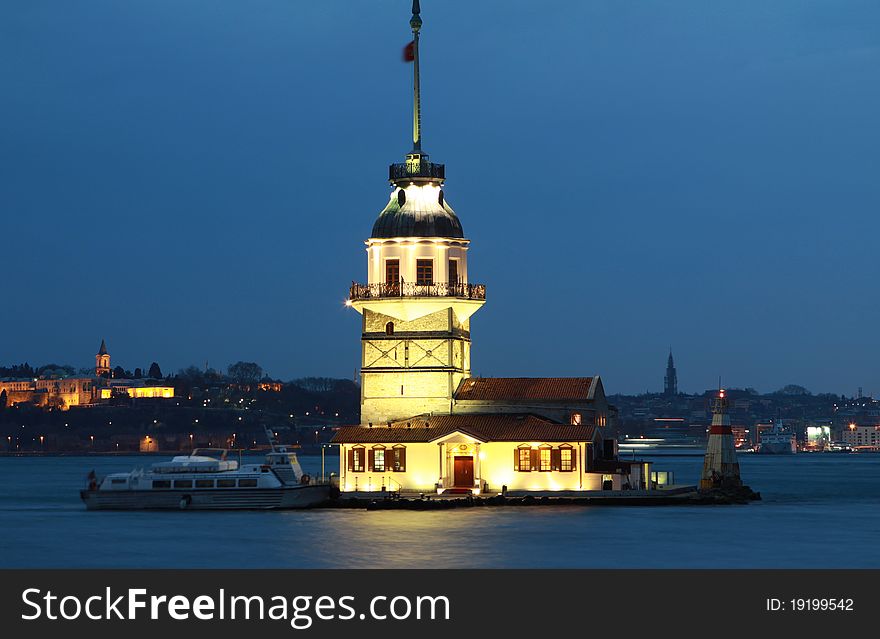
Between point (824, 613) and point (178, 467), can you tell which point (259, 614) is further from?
point (178, 467)

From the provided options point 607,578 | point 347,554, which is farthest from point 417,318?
point 607,578

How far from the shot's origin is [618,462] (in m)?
75.4

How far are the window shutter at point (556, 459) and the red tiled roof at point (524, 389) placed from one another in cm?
402

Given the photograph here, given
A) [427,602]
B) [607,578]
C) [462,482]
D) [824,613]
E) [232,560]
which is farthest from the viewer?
[462,482]

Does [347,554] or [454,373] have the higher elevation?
[454,373]

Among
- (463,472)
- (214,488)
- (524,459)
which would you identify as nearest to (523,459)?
(524,459)

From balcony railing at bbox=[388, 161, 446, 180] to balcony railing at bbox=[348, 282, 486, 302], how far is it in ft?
16.2

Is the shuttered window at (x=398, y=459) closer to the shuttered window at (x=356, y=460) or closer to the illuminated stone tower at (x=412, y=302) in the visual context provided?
the shuttered window at (x=356, y=460)

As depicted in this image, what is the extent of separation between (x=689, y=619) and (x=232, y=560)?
65.6 ft

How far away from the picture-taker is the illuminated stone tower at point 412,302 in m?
77.1

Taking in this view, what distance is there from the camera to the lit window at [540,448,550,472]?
242 feet

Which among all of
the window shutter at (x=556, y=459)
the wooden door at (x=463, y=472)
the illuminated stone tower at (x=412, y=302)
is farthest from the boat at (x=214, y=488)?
the window shutter at (x=556, y=459)

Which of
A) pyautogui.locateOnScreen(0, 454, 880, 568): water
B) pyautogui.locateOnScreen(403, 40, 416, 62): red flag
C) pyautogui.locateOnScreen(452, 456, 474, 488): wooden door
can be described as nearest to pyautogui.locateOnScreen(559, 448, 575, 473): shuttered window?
pyautogui.locateOnScreen(0, 454, 880, 568): water

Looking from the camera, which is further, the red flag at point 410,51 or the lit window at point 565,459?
the red flag at point 410,51
